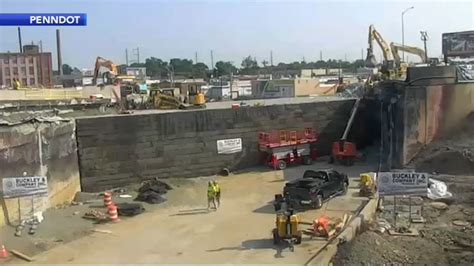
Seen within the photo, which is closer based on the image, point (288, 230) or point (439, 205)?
point (288, 230)

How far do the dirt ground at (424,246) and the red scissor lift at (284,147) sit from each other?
13.2 meters

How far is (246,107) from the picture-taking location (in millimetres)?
33344

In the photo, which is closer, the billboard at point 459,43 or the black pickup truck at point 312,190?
the black pickup truck at point 312,190

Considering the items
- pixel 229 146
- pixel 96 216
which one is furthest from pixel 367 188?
pixel 96 216

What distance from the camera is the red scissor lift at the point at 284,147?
31.6 m

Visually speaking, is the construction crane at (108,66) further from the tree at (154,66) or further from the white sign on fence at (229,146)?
the tree at (154,66)

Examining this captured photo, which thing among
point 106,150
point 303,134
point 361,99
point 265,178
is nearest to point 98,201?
point 106,150

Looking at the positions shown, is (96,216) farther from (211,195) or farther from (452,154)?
(452,154)

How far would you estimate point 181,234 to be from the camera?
19.6m

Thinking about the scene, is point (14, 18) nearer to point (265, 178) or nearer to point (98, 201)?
point (98, 201)

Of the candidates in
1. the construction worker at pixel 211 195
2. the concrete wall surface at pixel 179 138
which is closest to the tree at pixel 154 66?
the concrete wall surface at pixel 179 138

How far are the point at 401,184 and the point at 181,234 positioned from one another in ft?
26.2

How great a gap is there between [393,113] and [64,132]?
18.3m

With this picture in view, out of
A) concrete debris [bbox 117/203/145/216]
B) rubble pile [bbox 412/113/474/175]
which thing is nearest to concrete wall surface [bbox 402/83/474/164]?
rubble pile [bbox 412/113/474/175]
